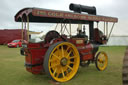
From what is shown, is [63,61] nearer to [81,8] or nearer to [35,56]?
[35,56]

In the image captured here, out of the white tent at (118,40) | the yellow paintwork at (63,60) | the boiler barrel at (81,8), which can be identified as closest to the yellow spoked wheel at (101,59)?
the yellow paintwork at (63,60)

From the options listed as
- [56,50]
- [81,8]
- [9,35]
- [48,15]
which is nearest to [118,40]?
[81,8]

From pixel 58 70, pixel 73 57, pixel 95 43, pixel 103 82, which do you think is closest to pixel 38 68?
pixel 58 70

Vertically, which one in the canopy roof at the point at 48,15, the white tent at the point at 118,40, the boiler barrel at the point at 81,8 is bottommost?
the white tent at the point at 118,40

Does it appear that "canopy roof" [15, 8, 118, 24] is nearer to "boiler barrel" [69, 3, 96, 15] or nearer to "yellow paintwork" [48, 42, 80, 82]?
"boiler barrel" [69, 3, 96, 15]

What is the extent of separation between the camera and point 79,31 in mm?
5465

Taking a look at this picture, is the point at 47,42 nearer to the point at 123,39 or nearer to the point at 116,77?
the point at 116,77

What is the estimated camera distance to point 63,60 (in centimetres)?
419

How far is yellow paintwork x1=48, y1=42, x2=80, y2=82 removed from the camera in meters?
4.08

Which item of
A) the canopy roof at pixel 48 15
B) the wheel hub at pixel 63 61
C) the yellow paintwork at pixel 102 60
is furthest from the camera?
the yellow paintwork at pixel 102 60

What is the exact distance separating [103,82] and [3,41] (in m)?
22.7

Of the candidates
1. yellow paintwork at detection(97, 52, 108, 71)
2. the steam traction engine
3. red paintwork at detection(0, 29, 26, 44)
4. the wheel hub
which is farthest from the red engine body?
red paintwork at detection(0, 29, 26, 44)

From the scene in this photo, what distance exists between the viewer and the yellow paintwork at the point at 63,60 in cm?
408

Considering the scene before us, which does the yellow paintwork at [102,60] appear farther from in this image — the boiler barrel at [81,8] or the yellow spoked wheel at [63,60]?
the boiler barrel at [81,8]
